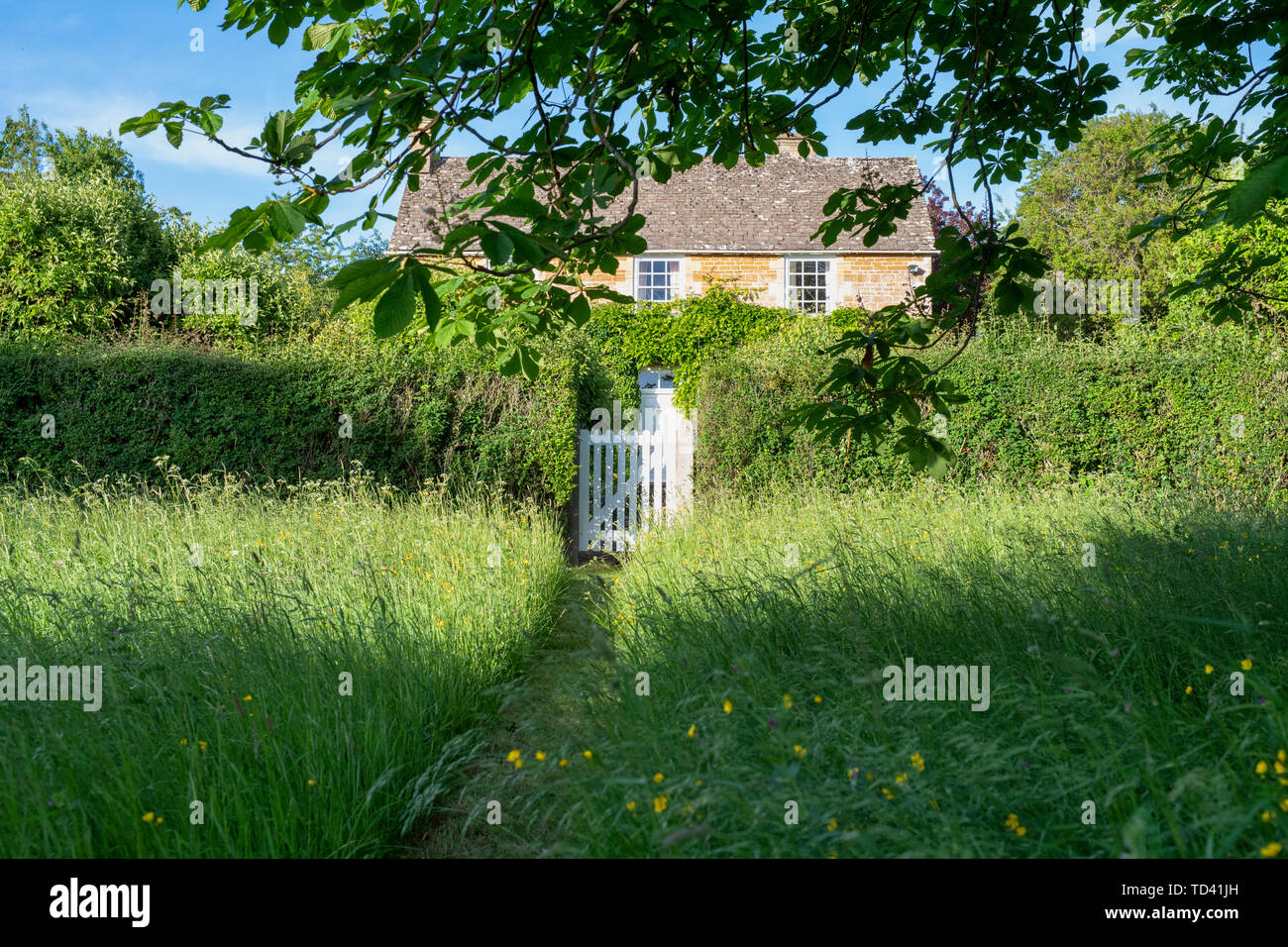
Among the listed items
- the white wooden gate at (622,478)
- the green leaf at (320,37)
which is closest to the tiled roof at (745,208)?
the white wooden gate at (622,478)

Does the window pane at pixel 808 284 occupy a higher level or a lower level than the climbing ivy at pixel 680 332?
higher

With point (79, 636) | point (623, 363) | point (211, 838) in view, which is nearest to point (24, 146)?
point (623, 363)

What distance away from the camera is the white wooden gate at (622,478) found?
10984mm

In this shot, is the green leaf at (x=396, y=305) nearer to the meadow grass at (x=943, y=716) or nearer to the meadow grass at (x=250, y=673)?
the meadow grass at (x=943, y=716)

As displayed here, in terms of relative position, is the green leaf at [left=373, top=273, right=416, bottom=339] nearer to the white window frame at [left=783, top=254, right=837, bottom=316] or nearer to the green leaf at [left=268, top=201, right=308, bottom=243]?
the green leaf at [left=268, top=201, right=308, bottom=243]

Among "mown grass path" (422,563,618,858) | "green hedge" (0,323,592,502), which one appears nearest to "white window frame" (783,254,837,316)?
"green hedge" (0,323,592,502)

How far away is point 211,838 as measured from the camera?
8.89 feet

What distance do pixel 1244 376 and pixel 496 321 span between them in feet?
33.6

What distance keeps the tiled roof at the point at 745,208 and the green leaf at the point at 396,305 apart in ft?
58.5

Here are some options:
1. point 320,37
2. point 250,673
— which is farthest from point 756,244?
point 250,673

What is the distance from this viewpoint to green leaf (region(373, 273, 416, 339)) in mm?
1946

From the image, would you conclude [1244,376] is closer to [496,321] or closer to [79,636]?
[496,321]

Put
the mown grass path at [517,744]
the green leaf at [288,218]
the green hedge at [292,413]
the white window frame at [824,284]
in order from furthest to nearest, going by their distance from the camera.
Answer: the white window frame at [824,284]
the green hedge at [292,413]
the mown grass path at [517,744]
the green leaf at [288,218]

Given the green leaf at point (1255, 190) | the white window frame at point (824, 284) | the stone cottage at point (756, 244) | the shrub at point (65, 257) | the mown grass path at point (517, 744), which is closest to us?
the green leaf at point (1255, 190)
